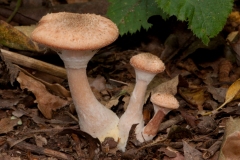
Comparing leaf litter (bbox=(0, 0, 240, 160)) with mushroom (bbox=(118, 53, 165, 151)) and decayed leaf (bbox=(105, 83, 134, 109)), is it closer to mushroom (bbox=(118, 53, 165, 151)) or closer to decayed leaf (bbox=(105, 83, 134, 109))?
decayed leaf (bbox=(105, 83, 134, 109))

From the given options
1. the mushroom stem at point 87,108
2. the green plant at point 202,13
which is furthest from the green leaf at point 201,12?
the mushroom stem at point 87,108

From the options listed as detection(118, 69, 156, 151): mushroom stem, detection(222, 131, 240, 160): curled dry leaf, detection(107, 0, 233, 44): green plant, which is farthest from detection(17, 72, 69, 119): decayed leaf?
detection(222, 131, 240, 160): curled dry leaf

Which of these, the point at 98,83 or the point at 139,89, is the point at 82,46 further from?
the point at 98,83

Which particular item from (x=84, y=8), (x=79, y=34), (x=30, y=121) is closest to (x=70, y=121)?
(x=30, y=121)

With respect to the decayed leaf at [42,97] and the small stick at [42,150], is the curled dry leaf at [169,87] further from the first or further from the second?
the small stick at [42,150]

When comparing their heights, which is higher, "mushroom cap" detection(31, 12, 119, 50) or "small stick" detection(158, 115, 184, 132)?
"mushroom cap" detection(31, 12, 119, 50)

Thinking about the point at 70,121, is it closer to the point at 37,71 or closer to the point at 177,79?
the point at 37,71
